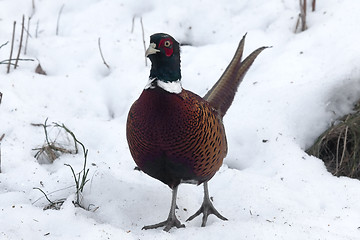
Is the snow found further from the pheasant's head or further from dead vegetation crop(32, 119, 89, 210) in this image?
the pheasant's head

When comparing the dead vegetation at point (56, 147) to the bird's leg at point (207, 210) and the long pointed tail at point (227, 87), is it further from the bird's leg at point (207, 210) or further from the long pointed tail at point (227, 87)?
the long pointed tail at point (227, 87)

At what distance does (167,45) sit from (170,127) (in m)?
0.41

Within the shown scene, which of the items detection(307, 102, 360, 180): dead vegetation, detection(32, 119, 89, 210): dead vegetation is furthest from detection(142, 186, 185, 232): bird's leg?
detection(307, 102, 360, 180): dead vegetation

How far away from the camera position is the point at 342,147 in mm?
3453

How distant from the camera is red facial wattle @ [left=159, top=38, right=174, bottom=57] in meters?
2.33

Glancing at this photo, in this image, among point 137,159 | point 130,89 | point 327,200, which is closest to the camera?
point 137,159

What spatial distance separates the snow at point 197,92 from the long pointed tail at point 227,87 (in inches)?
21.4

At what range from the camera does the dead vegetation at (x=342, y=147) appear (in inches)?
132

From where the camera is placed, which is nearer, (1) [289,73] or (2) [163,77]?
(2) [163,77]

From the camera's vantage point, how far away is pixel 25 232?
7.84 ft

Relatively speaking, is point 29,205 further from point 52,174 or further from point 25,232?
point 52,174

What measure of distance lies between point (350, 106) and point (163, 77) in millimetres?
1857

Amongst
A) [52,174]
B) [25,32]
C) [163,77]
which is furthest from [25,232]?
[25,32]

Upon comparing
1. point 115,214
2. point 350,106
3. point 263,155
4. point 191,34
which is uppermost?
point 191,34
